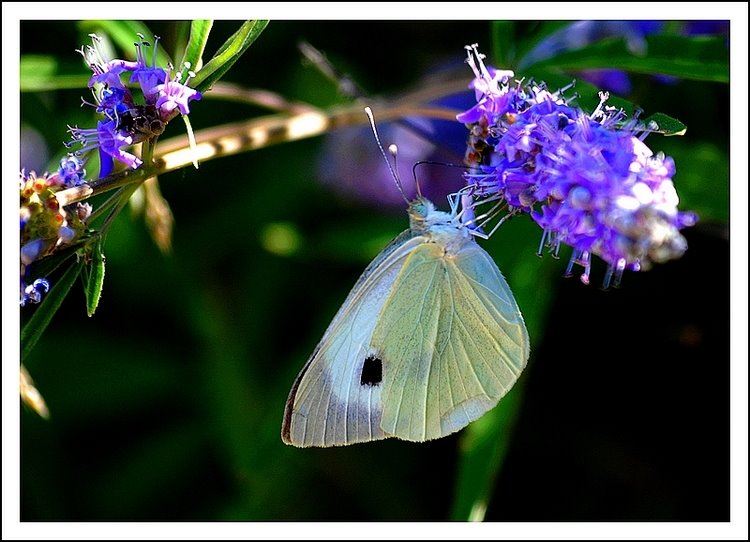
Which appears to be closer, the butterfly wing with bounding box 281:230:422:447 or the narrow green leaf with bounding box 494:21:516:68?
the butterfly wing with bounding box 281:230:422:447

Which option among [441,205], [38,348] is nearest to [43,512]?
[38,348]

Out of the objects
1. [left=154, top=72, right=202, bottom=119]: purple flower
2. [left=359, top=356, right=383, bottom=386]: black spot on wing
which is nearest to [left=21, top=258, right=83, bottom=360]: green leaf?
[left=154, top=72, right=202, bottom=119]: purple flower

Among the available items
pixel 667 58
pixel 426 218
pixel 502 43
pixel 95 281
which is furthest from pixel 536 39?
pixel 95 281

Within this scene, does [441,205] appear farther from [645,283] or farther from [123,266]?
[123,266]

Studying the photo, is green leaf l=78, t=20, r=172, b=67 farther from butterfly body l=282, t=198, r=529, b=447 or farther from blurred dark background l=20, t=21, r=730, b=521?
butterfly body l=282, t=198, r=529, b=447

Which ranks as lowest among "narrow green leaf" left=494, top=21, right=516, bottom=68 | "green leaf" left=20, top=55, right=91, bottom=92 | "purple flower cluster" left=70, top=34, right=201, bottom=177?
"purple flower cluster" left=70, top=34, right=201, bottom=177
